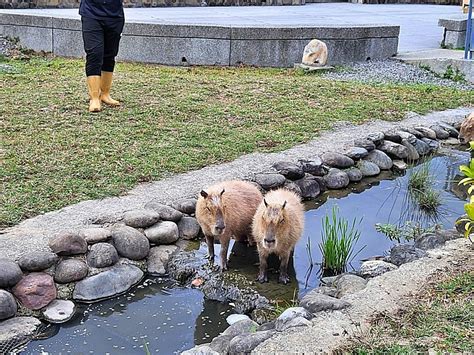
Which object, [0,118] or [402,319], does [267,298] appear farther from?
[0,118]

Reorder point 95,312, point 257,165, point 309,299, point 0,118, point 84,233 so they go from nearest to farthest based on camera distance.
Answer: point 309,299 < point 95,312 < point 84,233 < point 257,165 < point 0,118

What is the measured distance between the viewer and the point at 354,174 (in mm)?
6250

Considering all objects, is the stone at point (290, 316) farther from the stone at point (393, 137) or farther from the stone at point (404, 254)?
the stone at point (393, 137)

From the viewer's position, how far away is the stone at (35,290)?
3879mm

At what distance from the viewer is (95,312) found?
399cm

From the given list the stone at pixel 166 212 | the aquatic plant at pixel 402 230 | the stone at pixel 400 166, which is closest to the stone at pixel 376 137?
the stone at pixel 400 166

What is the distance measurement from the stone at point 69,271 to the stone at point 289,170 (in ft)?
7.13

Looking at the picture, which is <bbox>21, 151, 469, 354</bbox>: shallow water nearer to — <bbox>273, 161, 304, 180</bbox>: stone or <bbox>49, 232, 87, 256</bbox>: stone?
<bbox>273, 161, 304, 180</bbox>: stone

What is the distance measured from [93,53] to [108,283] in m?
3.58

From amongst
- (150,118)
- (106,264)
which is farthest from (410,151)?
(106,264)

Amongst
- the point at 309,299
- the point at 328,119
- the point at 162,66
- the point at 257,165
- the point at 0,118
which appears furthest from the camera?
the point at 162,66

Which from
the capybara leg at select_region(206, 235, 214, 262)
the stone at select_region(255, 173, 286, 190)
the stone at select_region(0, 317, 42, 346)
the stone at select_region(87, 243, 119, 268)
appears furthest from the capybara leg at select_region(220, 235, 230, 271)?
the stone at select_region(0, 317, 42, 346)

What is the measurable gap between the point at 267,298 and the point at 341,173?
221 centimetres

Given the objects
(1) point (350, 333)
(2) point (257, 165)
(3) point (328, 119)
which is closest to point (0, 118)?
(2) point (257, 165)
